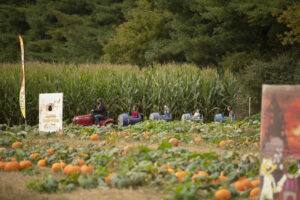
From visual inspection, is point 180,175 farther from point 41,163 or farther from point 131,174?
point 41,163

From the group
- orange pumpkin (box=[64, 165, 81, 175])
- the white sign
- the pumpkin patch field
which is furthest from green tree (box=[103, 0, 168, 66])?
orange pumpkin (box=[64, 165, 81, 175])

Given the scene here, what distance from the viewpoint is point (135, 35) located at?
91.5 ft

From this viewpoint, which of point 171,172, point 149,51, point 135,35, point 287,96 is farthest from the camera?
point 135,35

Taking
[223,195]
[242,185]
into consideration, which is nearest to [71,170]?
[223,195]

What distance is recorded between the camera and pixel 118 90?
14.2 meters

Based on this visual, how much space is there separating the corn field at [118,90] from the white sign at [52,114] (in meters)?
4.38

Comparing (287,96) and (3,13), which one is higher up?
(3,13)

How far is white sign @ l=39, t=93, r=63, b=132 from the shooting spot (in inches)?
335

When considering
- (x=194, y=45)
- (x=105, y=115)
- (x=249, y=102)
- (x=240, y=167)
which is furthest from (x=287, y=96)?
(x=194, y=45)

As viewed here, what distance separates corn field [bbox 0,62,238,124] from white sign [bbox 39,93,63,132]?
4380 millimetres

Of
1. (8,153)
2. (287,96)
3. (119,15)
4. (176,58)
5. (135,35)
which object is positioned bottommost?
(8,153)

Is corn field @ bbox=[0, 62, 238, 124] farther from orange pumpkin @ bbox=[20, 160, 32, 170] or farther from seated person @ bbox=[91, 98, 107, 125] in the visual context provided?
orange pumpkin @ bbox=[20, 160, 32, 170]

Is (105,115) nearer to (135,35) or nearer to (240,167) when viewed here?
(240,167)

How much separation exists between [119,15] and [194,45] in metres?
13.2
